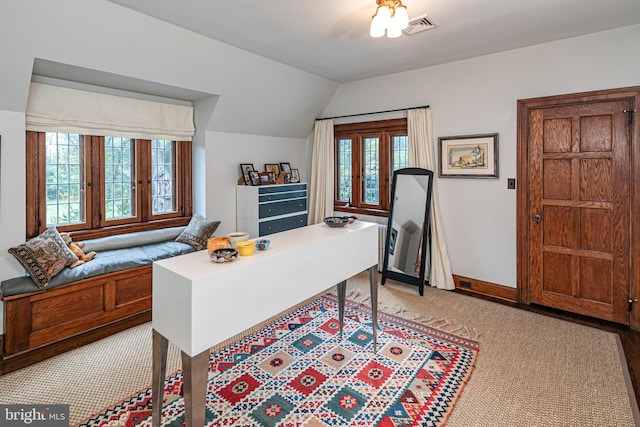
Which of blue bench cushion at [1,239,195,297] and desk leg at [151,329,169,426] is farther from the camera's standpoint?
blue bench cushion at [1,239,195,297]

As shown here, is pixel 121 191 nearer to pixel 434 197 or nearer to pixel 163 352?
pixel 163 352

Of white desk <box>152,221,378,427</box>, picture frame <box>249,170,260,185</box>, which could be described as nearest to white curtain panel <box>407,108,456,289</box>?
picture frame <box>249,170,260,185</box>

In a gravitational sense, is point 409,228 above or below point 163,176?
below

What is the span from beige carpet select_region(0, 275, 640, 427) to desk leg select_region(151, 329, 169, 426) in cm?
55

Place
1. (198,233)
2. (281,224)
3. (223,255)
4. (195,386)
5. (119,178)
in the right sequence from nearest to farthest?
(195,386)
(223,255)
(119,178)
(198,233)
(281,224)

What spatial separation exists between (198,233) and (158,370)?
242 centimetres

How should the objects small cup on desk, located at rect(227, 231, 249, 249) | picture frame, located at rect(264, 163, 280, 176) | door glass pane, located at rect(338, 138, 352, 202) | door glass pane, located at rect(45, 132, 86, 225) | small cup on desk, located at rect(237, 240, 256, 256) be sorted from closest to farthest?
small cup on desk, located at rect(237, 240, 256, 256) → small cup on desk, located at rect(227, 231, 249, 249) → door glass pane, located at rect(45, 132, 86, 225) → picture frame, located at rect(264, 163, 280, 176) → door glass pane, located at rect(338, 138, 352, 202)

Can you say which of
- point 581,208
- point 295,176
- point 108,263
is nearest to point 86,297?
point 108,263

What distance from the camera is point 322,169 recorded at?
5410 millimetres

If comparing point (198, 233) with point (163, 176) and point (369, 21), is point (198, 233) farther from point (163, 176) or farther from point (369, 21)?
point (369, 21)

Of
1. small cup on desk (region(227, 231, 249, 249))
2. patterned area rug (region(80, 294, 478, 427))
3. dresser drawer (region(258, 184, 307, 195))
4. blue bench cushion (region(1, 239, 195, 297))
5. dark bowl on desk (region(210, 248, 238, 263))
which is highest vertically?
dresser drawer (region(258, 184, 307, 195))

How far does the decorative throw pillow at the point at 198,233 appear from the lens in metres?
4.03

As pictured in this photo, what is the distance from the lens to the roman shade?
3225 mm

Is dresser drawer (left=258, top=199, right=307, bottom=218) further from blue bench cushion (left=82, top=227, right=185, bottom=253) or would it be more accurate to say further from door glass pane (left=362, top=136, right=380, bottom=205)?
blue bench cushion (left=82, top=227, right=185, bottom=253)
